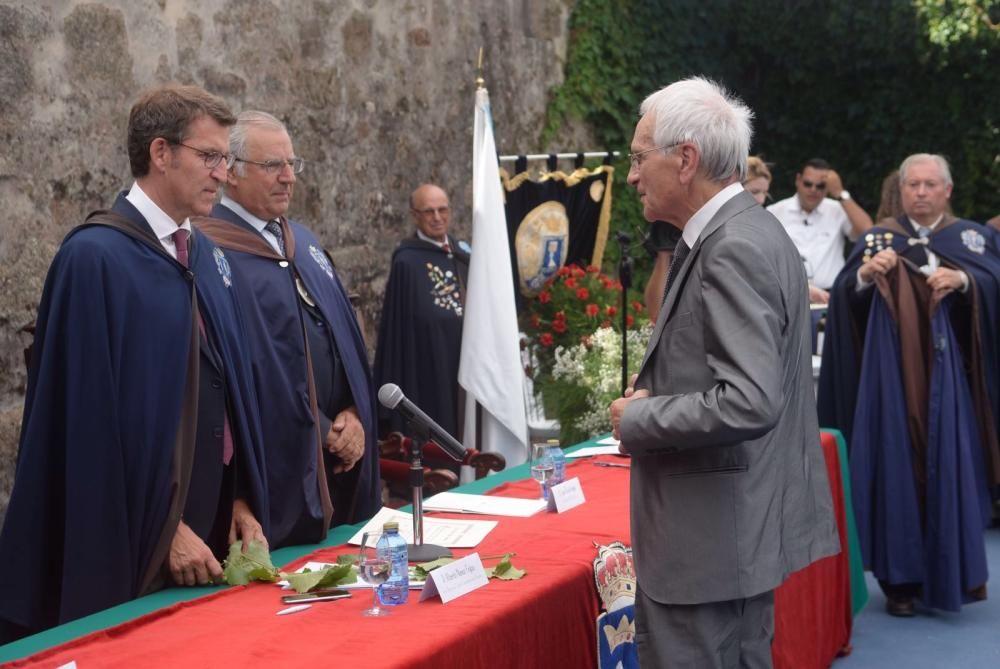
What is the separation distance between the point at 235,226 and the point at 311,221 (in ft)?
8.79

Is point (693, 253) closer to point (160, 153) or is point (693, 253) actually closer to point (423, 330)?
point (160, 153)

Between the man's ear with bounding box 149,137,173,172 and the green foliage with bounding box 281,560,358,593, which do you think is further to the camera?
the man's ear with bounding box 149,137,173,172

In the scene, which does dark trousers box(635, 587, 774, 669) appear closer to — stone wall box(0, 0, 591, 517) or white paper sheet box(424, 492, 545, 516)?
white paper sheet box(424, 492, 545, 516)

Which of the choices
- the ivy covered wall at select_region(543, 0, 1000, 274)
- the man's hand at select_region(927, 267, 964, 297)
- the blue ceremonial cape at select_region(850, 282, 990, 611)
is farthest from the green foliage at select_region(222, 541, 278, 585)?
the ivy covered wall at select_region(543, 0, 1000, 274)

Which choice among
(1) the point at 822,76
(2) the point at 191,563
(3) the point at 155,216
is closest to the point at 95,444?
(2) the point at 191,563

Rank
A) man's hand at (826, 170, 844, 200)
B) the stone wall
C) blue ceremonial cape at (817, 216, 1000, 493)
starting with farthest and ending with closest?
man's hand at (826, 170, 844, 200)
blue ceremonial cape at (817, 216, 1000, 493)
the stone wall

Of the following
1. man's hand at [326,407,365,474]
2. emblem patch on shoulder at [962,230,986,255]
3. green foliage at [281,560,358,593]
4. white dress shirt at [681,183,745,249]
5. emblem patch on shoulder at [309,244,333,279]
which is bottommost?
green foliage at [281,560,358,593]

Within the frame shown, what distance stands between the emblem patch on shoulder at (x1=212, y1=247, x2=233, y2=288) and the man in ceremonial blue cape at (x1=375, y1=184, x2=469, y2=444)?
10.4 ft

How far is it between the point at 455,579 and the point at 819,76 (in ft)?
28.7

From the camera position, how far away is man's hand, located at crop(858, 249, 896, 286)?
16.9 ft

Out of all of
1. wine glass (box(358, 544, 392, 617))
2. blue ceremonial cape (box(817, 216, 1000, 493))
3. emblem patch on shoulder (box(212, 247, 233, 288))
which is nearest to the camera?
wine glass (box(358, 544, 392, 617))

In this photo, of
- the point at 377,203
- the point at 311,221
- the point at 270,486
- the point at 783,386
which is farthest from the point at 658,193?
the point at 377,203

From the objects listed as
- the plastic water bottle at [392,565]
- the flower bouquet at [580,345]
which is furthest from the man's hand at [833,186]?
the plastic water bottle at [392,565]

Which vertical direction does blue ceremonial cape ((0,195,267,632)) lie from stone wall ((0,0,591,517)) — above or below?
below
